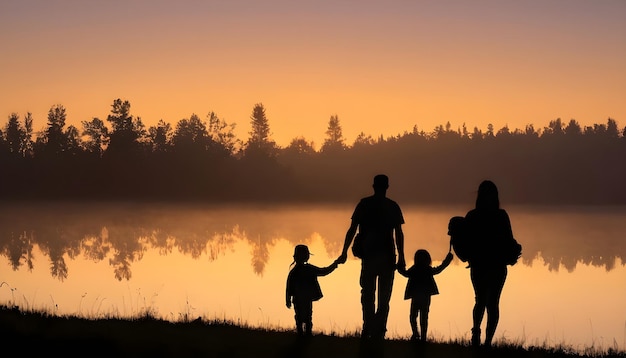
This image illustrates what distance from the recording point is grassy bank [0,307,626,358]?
12258 mm

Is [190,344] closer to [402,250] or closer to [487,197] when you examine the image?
[402,250]

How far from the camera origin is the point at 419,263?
46.2ft

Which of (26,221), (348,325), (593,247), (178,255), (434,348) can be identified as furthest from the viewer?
(26,221)

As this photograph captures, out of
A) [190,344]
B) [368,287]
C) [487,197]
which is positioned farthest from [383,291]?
[190,344]

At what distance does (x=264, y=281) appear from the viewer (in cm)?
3606

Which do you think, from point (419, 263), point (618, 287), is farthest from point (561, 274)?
point (419, 263)

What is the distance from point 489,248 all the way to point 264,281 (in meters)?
24.3

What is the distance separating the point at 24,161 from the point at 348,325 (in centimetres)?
13702

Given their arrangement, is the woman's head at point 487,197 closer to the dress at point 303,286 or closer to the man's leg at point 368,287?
the man's leg at point 368,287

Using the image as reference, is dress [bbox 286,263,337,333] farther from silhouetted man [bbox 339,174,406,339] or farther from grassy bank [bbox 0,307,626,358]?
silhouetted man [bbox 339,174,406,339]

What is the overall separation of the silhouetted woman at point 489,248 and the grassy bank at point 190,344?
99 centimetres

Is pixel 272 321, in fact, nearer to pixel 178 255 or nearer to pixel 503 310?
pixel 503 310

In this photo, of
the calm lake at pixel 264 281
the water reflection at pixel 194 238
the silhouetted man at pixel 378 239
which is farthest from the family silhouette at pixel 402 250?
the water reflection at pixel 194 238

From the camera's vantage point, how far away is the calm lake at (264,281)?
82.4 feet
